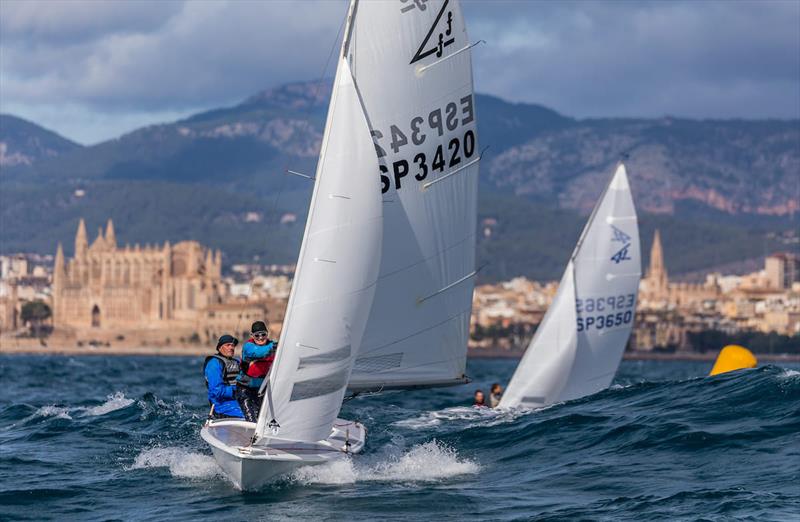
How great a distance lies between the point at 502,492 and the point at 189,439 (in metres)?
6.94

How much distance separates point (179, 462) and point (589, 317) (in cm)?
1213

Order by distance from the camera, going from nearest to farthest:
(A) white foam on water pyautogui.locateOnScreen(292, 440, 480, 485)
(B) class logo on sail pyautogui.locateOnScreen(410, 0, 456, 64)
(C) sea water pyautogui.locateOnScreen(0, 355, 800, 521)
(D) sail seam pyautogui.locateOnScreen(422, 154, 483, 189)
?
(C) sea water pyautogui.locateOnScreen(0, 355, 800, 521), (A) white foam on water pyautogui.locateOnScreen(292, 440, 480, 485), (B) class logo on sail pyautogui.locateOnScreen(410, 0, 456, 64), (D) sail seam pyautogui.locateOnScreen(422, 154, 483, 189)

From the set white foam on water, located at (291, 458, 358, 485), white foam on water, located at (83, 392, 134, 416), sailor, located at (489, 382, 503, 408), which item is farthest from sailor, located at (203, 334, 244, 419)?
sailor, located at (489, 382, 503, 408)

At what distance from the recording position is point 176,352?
628 feet

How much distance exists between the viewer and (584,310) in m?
30.0

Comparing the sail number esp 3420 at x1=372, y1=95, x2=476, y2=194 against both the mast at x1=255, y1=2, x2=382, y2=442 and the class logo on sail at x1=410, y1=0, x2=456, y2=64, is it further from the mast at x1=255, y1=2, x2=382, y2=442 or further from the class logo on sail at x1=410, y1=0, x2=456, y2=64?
the mast at x1=255, y1=2, x2=382, y2=442

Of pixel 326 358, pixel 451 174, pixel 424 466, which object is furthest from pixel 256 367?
pixel 451 174

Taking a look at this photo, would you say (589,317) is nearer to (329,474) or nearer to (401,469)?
(401,469)

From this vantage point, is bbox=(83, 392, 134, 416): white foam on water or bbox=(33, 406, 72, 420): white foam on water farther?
bbox=(83, 392, 134, 416): white foam on water

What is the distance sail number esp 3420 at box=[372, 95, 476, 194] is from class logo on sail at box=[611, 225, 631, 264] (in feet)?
34.9

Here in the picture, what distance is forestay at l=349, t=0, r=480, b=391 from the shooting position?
761 inches

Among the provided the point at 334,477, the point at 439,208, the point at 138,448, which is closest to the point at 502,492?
the point at 334,477

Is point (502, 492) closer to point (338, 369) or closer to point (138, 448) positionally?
point (338, 369)

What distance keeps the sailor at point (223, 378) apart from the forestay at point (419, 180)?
4.85ft
